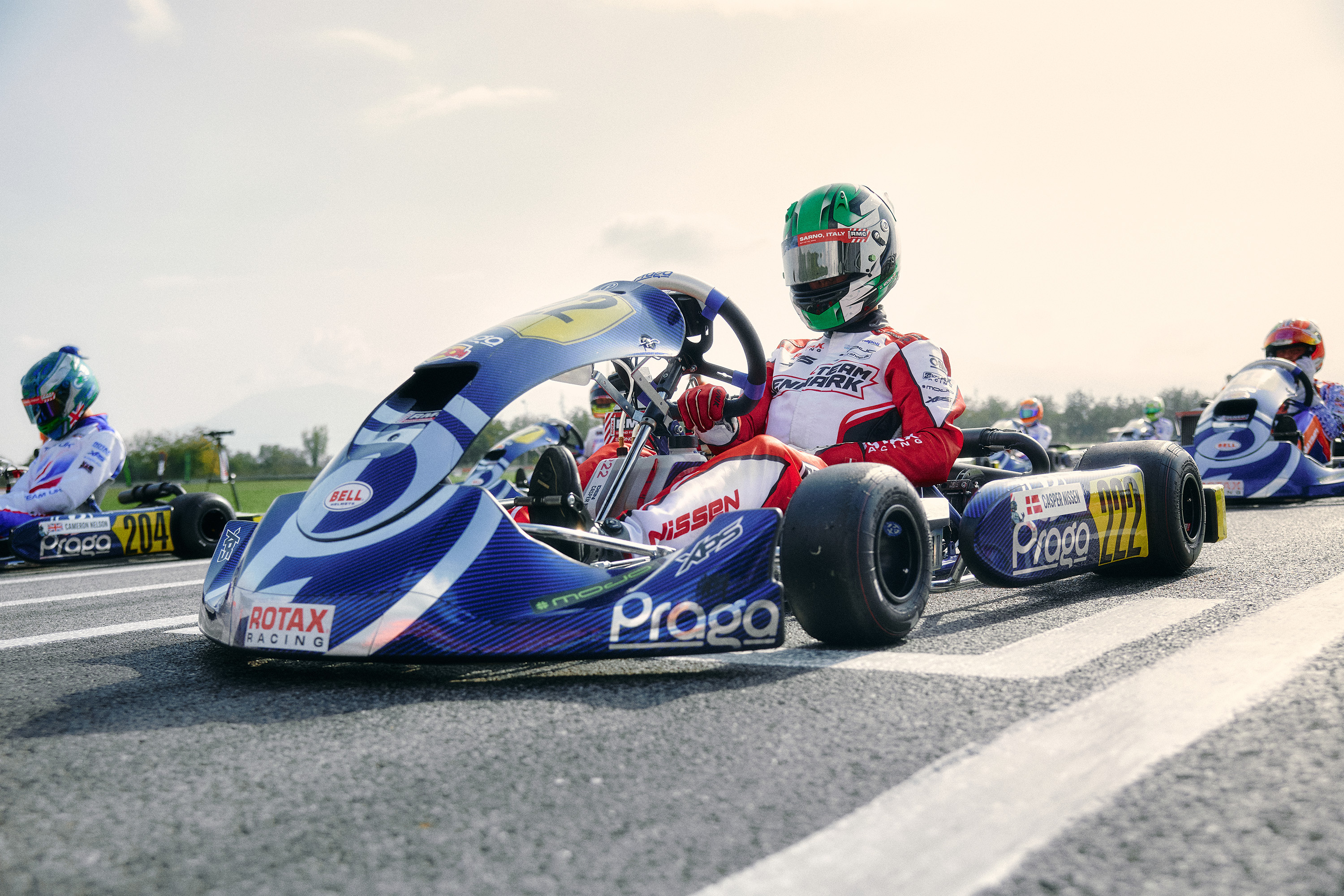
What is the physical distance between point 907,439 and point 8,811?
2.84 m

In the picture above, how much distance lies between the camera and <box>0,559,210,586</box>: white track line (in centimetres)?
676

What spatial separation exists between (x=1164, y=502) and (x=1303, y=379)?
6.98 m

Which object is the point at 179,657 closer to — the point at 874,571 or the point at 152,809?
the point at 152,809

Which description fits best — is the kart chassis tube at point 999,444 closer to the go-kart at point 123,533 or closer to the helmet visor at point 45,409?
the go-kart at point 123,533

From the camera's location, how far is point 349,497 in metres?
2.61

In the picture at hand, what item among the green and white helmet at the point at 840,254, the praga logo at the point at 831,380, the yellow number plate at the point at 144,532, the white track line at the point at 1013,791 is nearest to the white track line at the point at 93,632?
the praga logo at the point at 831,380

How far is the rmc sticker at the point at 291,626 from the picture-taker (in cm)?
236

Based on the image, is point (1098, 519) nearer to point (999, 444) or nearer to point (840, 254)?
point (999, 444)

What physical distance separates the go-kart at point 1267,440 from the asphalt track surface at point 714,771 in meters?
7.20

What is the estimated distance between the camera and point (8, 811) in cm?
163

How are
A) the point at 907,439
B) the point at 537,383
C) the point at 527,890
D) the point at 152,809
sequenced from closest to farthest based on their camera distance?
1. the point at 527,890
2. the point at 152,809
3. the point at 537,383
4. the point at 907,439

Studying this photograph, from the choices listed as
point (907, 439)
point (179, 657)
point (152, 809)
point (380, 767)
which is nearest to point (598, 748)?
point (380, 767)

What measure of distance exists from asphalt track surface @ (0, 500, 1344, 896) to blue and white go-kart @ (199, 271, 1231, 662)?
13 centimetres

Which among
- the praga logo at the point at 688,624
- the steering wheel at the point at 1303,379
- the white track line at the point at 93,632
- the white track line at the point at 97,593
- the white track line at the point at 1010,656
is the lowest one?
the white track line at the point at 97,593
